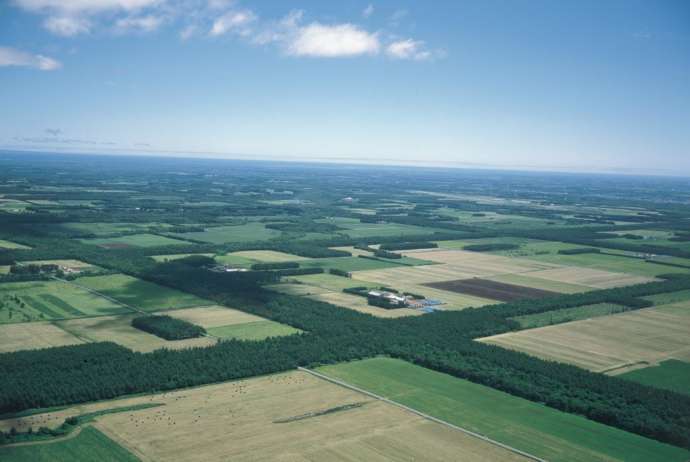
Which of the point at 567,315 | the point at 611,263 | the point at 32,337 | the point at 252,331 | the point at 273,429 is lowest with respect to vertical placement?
the point at 273,429

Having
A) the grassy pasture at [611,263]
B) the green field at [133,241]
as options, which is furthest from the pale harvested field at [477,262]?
the green field at [133,241]

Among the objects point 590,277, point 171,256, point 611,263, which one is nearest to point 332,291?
point 171,256

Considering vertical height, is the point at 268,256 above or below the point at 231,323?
above

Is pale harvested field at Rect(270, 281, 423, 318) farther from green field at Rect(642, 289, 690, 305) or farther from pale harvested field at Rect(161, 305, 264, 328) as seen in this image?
green field at Rect(642, 289, 690, 305)

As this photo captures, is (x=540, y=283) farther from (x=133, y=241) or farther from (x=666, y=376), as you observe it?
(x=133, y=241)

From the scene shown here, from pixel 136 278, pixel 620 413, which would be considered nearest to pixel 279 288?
pixel 136 278

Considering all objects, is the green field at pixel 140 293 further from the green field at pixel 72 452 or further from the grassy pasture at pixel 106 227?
the grassy pasture at pixel 106 227
